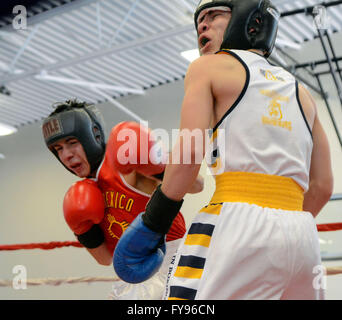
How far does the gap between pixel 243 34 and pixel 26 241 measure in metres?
8.40

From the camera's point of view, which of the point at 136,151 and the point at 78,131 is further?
the point at 78,131

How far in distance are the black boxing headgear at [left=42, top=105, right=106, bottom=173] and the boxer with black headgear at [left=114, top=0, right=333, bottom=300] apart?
812mm

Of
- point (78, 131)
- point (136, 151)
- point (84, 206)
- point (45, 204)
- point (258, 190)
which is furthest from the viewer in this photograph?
point (45, 204)

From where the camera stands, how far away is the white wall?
787 cm

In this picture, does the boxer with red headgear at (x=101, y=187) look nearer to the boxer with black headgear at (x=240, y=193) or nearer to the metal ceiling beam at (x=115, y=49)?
the boxer with black headgear at (x=240, y=193)

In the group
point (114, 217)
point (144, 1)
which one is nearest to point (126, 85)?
point (144, 1)

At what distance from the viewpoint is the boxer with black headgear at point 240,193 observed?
1.04m

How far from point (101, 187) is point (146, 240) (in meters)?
0.82

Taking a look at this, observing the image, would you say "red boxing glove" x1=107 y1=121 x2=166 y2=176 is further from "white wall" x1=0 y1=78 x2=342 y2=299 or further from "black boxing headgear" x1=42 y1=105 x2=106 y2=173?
"white wall" x1=0 y1=78 x2=342 y2=299

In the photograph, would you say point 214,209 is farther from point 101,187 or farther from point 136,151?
point 101,187

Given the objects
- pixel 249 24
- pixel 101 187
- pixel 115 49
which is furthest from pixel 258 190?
pixel 115 49

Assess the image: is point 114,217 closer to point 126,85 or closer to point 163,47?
point 163,47

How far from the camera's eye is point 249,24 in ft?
4.30

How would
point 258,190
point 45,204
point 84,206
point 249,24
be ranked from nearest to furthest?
point 258,190
point 249,24
point 84,206
point 45,204
